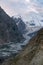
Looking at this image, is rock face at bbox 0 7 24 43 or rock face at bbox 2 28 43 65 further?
rock face at bbox 0 7 24 43

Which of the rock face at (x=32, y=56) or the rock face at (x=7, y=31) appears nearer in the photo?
the rock face at (x=32, y=56)

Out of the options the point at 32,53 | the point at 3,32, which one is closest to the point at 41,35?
the point at 32,53

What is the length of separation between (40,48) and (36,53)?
408mm

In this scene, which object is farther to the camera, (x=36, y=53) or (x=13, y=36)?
(x=13, y=36)

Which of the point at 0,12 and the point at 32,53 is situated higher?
the point at 0,12

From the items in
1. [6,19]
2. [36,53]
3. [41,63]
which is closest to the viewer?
[41,63]

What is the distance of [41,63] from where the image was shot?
1483 cm

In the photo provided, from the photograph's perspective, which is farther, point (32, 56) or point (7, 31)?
point (7, 31)

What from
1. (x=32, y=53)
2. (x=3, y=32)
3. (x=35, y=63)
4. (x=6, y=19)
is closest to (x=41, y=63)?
(x=35, y=63)

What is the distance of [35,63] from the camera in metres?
15.0

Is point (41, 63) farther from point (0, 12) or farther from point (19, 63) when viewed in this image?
point (0, 12)

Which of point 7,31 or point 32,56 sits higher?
point 7,31

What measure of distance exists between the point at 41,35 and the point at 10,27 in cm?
15732

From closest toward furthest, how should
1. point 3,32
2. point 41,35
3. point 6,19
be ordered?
point 41,35 < point 3,32 < point 6,19
